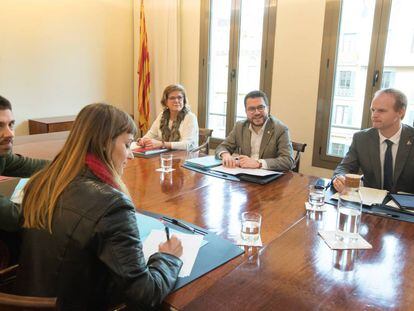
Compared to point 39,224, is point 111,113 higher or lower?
higher

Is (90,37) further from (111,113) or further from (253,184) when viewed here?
(111,113)

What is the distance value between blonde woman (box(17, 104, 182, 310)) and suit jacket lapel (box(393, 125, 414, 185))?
5.43 ft

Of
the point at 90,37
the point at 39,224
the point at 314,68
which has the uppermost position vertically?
the point at 90,37

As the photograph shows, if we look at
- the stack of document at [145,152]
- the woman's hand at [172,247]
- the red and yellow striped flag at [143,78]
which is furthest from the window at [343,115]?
the woman's hand at [172,247]

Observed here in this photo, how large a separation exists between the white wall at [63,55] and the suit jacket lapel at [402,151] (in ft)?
12.7

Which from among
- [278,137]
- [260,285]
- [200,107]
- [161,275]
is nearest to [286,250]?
[260,285]

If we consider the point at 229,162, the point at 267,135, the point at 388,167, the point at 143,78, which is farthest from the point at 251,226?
the point at 143,78

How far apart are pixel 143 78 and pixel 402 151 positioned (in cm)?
356

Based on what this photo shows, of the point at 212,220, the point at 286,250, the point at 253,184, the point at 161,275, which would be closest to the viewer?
the point at 161,275

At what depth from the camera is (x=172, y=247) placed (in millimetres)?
1169

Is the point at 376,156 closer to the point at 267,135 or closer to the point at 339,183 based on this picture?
the point at 339,183

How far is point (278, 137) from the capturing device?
2686 mm

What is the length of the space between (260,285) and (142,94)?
13.8 feet

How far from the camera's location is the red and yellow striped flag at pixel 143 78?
484 cm
